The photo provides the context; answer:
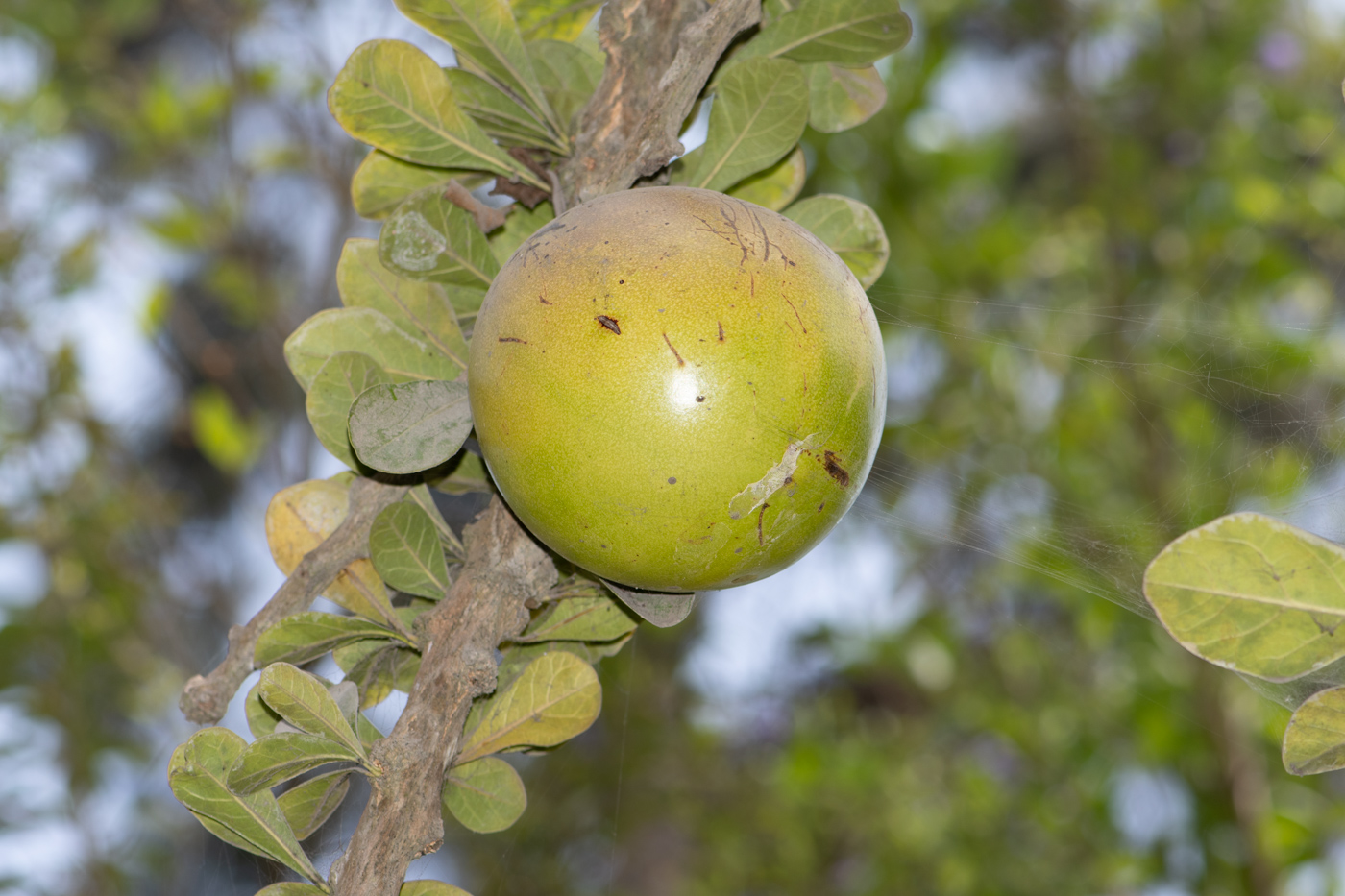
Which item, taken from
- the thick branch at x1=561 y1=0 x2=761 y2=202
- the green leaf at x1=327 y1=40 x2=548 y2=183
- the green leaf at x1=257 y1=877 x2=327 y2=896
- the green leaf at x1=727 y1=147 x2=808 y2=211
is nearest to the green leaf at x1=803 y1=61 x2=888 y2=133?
the green leaf at x1=727 y1=147 x2=808 y2=211

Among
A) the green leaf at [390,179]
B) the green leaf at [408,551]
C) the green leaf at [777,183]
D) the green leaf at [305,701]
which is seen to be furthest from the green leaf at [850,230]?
the green leaf at [305,701]

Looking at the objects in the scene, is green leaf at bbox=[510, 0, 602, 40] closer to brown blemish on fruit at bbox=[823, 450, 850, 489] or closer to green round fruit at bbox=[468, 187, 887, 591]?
green round fruit at bbox=[468, 187, 887, 591]

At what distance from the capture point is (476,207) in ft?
2.53

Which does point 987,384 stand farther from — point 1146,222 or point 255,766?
point 255,766

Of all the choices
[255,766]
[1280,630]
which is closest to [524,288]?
[255,766]

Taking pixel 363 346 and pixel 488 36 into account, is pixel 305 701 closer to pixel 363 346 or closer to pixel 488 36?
pixel 363 346

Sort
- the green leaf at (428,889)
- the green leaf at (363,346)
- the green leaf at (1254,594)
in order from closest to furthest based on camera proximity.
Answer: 1. the green leaf at (1254,594)
2. the green leaf at (428,889)
3. the green leaf at (363,346)

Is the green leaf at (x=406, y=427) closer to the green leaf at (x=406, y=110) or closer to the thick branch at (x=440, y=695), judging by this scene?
the thick branch at (x=440, y=695)

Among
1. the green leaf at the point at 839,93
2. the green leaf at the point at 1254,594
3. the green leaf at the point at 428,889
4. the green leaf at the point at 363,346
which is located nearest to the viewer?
the green leaf at the point at 1254,594

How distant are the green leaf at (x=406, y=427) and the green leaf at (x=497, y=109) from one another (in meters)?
0.23

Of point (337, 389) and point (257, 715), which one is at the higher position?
point (337, 389)

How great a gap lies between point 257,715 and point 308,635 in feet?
0.39

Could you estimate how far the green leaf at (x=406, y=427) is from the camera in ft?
2.12

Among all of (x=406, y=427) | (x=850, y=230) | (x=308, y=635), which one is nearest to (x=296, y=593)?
(x=308, y=635)
